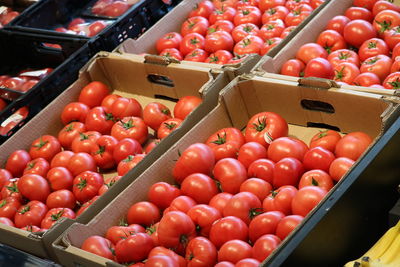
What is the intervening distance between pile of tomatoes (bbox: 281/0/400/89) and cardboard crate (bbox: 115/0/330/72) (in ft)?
0.40

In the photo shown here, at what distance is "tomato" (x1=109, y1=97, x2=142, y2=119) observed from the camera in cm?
349

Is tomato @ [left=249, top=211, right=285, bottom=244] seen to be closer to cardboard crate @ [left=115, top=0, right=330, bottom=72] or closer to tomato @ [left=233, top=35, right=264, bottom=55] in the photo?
cardboard crate @ [left=115, top=0, right=330, bottom=72]

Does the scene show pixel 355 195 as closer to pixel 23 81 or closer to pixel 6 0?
pixel 23 81

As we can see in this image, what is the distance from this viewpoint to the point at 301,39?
11.4 ft

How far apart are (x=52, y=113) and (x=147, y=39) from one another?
750mm

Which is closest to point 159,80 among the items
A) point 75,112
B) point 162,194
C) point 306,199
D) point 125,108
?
point 125,108

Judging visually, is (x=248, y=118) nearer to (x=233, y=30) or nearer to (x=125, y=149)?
(x=125, y=149)

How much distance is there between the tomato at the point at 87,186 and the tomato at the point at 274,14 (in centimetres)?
146

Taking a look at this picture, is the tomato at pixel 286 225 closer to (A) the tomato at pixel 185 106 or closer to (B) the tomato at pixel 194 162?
(B) the tomato at pixel 194 162

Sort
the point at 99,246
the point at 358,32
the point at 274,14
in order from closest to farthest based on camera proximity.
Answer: the point at 99,246
the point at 358,32
the point at 274,14

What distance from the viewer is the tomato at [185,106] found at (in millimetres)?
3312

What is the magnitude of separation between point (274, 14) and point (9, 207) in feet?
6.11

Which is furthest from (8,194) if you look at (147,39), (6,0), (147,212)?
(6,0)

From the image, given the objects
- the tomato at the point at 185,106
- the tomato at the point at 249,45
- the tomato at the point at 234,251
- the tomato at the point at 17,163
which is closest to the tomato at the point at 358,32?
the tomato at the point at 249,45
